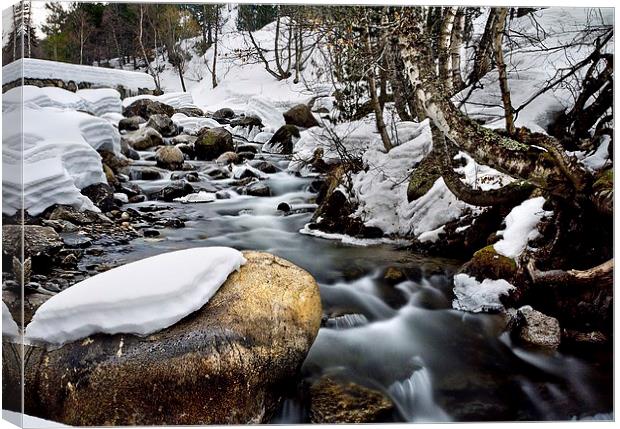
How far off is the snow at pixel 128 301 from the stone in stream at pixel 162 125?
58 cm

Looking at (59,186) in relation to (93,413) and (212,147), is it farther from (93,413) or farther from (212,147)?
(93,413)

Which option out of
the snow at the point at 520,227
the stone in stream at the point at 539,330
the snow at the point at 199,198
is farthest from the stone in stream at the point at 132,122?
the stone in stream at the point at 539,330

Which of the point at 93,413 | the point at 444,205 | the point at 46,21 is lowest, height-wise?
the point at 93,413

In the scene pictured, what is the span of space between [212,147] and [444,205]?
1100 mm

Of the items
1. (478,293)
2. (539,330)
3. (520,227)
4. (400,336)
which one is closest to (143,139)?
(400,336)

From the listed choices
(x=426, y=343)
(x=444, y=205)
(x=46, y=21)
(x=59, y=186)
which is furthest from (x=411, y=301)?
(x=46, y=21)

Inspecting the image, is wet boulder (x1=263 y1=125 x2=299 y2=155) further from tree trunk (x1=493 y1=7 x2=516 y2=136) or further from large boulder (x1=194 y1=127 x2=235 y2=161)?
tree trunk (x1=493 y1=7 x2=516 y2=136)

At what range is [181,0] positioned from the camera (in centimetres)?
253

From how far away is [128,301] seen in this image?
7.45 feet

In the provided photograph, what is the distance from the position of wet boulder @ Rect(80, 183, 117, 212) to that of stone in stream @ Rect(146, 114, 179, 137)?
1.07 feet

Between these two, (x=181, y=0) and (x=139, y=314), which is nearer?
(x=139, y=314)

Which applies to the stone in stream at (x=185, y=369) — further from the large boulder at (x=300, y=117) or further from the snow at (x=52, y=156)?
the large boulder at (x=300, y=117)

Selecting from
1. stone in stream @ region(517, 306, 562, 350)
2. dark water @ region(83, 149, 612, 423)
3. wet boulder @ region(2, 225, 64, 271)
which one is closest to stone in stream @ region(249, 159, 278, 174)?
dark water @ region(83, 149, 612, 423)

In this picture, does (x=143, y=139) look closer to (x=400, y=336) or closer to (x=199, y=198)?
(x=199, y=198)
